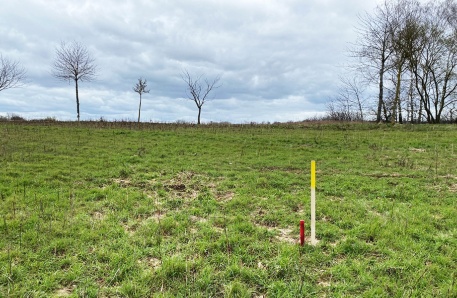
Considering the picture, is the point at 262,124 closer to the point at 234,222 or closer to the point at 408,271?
the point at 234,222

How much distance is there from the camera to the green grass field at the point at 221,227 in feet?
13.6

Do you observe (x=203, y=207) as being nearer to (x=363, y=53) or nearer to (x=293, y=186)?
(x=293, y=186)

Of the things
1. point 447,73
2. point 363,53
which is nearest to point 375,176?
point 363,53

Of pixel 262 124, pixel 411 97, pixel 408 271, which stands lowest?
pixel 408 271

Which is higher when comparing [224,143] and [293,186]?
[224,143]

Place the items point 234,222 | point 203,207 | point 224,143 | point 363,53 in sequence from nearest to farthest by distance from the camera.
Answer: point 234,222 < point 203,207 < point 224,143 < point 363,53

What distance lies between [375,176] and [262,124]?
16.8 m

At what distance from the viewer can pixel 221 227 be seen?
6.00m

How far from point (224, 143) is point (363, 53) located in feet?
64.2

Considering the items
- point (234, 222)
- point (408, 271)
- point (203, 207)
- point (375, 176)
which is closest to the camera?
point (408, 271)

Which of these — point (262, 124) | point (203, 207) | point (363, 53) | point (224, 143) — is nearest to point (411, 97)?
point (363, 53)

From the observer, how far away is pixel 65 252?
4.94m

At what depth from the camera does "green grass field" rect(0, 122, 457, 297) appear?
4156 mm

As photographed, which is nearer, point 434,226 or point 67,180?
point 434,226
